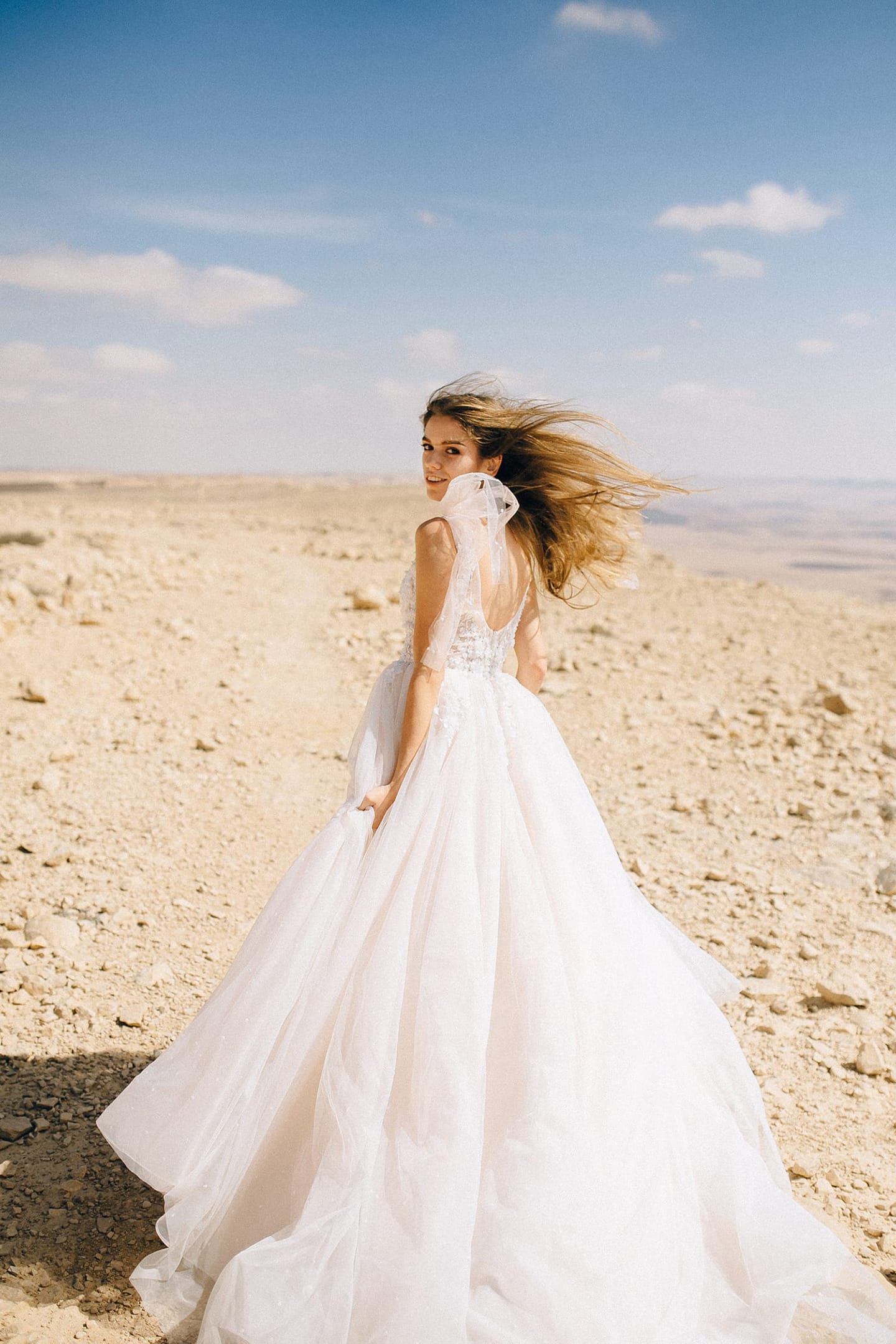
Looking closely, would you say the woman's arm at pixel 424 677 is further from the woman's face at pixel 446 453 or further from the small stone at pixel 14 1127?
the small stone at pixel 14 1127

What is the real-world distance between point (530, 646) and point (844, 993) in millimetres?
1933

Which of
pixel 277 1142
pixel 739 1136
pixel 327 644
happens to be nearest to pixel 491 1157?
pixel 277 1142

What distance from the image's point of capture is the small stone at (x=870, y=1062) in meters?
3.31

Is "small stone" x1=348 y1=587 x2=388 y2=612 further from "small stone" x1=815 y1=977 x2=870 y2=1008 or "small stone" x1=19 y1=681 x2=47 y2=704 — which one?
"small stone" x1=815 y1=977 x2=870 y2=1008

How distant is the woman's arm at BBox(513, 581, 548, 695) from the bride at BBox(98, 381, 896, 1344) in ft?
0.90

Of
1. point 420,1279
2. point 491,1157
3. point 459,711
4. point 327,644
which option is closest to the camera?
point 420,1279

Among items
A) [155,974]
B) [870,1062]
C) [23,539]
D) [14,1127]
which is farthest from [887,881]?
[23,539]

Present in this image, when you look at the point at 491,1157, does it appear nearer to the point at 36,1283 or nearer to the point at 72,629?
the point at 36,1283

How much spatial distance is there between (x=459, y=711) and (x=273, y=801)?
3.13 metres

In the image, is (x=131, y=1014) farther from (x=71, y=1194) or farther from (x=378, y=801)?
(x=378, y=801)

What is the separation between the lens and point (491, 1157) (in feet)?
7.04

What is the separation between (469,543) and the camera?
2457 mm

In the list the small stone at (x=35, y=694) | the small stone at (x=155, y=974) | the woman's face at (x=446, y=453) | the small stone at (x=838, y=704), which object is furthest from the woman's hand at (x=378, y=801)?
the small stone at (x=838, y=704)

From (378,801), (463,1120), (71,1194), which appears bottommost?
(71,1194)
